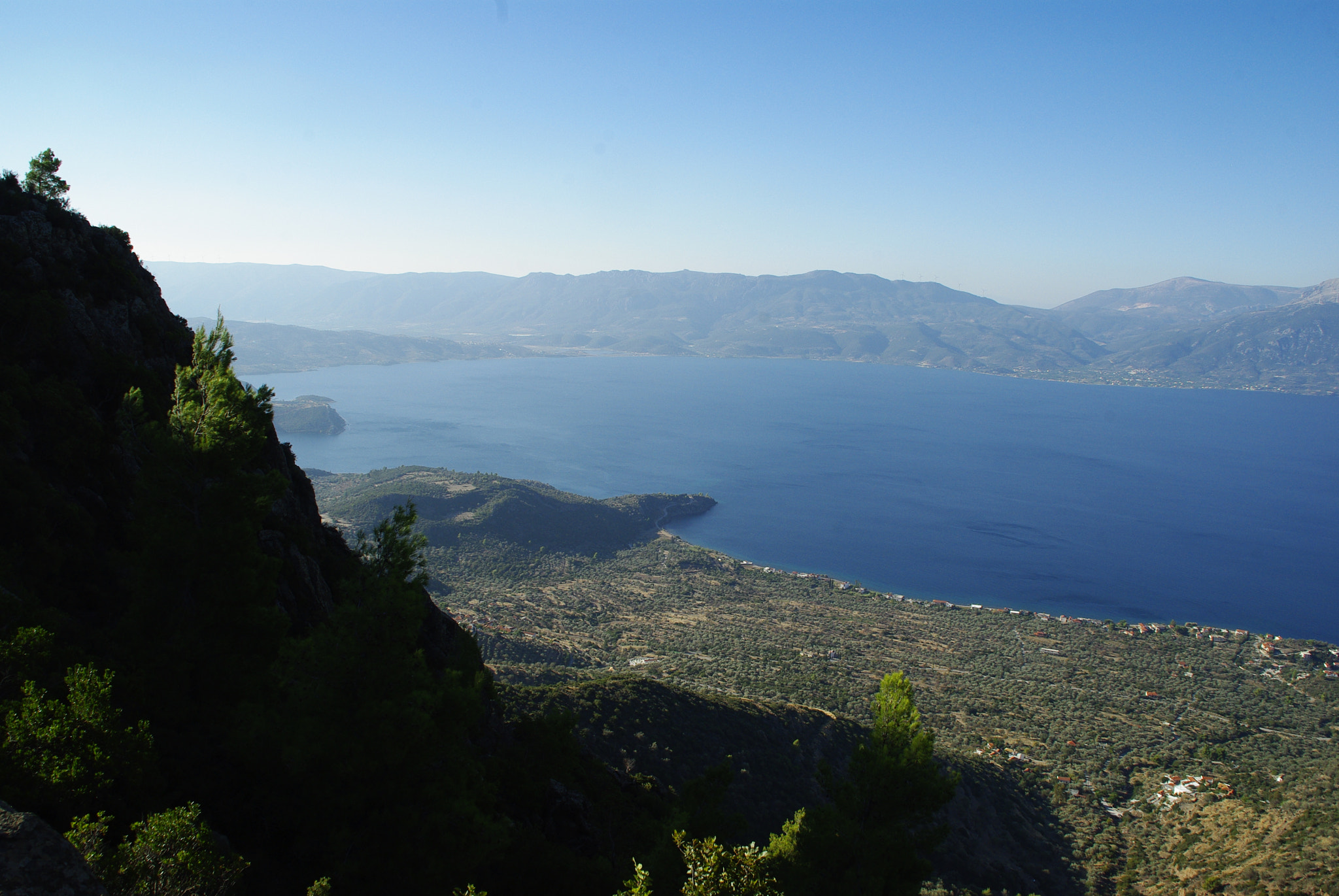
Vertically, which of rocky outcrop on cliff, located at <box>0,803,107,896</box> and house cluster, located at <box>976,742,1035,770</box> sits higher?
rocky outcrop on cliff, located at <box>0,803,107,896</box>

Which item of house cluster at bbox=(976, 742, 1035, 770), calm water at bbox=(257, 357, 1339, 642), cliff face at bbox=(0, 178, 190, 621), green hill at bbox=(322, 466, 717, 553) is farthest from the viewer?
green hill at bbox=(322, 466, 717, 553)

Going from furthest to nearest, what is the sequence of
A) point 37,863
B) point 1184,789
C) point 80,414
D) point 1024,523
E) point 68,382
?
point 1024,523
point 1184,789
point 68,382
point 80,414
point 37,863

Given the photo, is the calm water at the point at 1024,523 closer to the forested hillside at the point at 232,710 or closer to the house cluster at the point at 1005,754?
the house cluster at the point at 1005,754

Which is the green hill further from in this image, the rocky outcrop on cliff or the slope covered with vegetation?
the rocky outcrop on cliff

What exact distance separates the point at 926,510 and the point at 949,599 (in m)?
50.0

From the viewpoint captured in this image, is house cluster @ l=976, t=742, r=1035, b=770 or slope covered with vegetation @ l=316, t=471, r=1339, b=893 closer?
slope covered with vegetation @ l=316, t=471, r=1339, b=893

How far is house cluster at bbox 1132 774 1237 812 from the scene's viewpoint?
146 feet

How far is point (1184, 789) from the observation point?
46.7 meters

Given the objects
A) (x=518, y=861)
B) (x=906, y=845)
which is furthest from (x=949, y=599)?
(x=518, y=861)

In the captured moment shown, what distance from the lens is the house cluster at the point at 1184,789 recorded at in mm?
44625

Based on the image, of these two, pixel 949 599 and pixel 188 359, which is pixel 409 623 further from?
pixel 949 599

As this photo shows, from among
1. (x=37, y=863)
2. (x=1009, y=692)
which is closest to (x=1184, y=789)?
(x=1009, y=692)

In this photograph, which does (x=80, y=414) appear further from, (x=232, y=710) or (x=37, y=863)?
(x=37, y=863)

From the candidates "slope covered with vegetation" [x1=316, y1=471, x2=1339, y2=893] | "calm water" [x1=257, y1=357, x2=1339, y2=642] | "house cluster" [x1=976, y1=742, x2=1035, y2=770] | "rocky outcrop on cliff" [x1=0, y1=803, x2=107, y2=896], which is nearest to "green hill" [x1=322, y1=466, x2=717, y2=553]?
"slope covered with vegetation" [x1=316, y1=471, x2=1339, y2=893]
